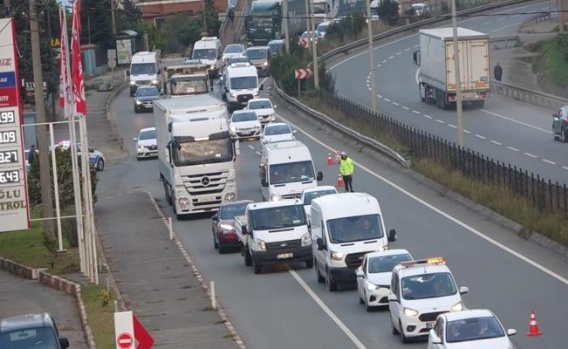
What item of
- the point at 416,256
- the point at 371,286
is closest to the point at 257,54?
the point at 416,256

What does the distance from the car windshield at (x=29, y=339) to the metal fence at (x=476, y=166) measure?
19334 mm

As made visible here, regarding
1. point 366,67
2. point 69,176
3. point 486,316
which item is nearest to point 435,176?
point 69,176

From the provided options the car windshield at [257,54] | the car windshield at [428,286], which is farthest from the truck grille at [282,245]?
the car windshield at [257,54]

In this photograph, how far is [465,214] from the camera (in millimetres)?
46062

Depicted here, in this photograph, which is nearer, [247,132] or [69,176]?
[69,176]

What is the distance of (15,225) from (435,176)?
1859 centimetres

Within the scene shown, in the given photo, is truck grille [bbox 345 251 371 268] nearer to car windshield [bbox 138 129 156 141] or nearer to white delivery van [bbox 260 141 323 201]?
white delivery van [bbox 260 141 323 201]

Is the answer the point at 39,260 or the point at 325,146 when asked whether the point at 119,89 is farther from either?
the point at 39,260

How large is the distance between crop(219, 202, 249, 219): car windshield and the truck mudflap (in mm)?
4790

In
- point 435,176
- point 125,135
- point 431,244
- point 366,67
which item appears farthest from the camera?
point 366,67

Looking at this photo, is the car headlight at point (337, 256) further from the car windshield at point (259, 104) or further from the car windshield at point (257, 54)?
the car windshield at point (257, 54)

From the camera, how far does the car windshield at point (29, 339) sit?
80.0 feet

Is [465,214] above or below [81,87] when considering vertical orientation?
below

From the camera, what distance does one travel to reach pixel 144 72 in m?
95.8
